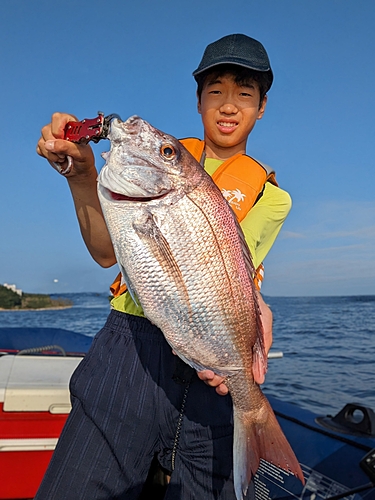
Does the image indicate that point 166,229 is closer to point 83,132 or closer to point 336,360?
point 83,132

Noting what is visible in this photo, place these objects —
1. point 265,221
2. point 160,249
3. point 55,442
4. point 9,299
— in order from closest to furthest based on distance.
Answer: point 160,249 → point 265,221 → point 55,442 → point 9,299

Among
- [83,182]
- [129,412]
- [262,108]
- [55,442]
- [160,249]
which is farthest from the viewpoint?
[55,442]

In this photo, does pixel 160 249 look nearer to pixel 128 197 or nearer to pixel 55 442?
pixel 128 197

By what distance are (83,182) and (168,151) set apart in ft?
1.81

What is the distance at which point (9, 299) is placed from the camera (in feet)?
155

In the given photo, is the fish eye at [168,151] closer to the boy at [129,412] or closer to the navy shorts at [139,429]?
the boy at [129,412]

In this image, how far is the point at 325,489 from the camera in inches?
132

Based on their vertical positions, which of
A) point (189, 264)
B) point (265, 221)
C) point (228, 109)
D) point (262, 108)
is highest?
point (262, 108)

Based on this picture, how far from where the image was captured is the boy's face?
102 inches

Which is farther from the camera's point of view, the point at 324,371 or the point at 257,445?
the point at 324,371

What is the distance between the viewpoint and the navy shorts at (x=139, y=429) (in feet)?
6.82

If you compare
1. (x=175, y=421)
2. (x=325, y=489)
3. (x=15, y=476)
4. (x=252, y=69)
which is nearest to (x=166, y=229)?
(x=175, y=421)

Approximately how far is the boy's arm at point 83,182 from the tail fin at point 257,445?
43.1 inches

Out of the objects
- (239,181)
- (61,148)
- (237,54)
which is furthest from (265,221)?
(61,148)
